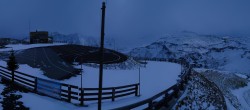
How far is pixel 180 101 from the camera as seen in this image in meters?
25.5

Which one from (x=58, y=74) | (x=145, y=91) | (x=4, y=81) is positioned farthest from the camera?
(x=58, y=74)

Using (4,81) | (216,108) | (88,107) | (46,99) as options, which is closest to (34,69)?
(4,81)

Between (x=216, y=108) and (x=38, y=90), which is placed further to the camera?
(x=216, y=108)

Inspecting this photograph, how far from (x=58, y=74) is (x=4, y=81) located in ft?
40.8

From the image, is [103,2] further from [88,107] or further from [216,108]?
[216,108]

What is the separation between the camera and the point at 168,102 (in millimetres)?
22047

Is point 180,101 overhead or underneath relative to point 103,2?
underneath

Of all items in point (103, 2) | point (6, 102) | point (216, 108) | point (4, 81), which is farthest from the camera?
point (216, 108)

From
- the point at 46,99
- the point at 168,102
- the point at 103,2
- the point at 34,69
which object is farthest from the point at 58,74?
the point at 103,2

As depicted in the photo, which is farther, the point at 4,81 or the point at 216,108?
the point at 216,108

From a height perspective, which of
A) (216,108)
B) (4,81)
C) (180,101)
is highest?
(4,81)

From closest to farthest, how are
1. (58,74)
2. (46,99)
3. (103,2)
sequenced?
1. (103,2)
2. (46,99)
3. (58,74)

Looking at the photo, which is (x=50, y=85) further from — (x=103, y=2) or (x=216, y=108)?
(x=216, y=108)

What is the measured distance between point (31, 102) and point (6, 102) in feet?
5.64
